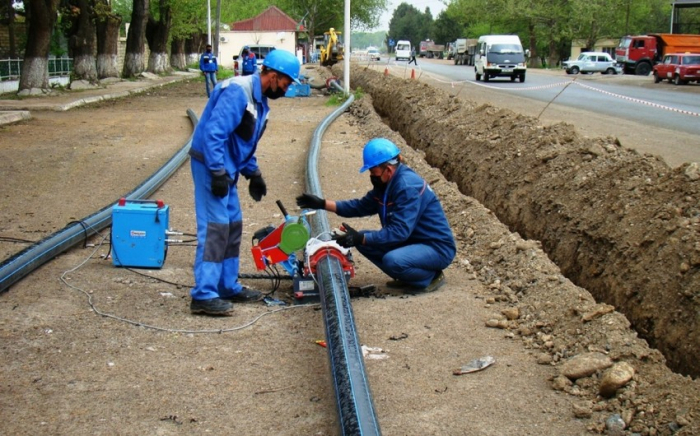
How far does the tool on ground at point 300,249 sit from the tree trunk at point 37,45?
→ 886 inches

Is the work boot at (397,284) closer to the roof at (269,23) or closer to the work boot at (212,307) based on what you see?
the work boot at (212,307)

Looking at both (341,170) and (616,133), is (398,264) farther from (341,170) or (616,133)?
(616,133)

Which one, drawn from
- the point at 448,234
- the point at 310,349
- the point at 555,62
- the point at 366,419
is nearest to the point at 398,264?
the point at 448,234

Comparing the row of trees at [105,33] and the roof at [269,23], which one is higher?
the roof at [269,23]

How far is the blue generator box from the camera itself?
684 centimetres

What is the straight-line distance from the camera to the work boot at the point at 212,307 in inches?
235

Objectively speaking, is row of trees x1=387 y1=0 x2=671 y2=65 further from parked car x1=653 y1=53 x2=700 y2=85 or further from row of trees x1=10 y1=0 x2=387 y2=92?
parked car x1=653 y1=53 x2=700 y2=85

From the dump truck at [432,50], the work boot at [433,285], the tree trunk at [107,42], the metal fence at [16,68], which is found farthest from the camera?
the dump truck at [432,50]

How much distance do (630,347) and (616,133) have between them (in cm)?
1198

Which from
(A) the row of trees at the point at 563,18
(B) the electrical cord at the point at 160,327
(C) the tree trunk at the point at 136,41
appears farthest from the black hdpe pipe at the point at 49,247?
(A) the row of trees at the point at 563,18

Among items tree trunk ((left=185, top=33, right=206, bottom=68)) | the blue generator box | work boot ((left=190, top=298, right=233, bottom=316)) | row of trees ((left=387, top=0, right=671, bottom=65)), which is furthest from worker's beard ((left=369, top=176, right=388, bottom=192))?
row of trees ((left=387, top=0, right=671, bottom=65))

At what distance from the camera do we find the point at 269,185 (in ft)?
37.4

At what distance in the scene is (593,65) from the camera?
181ft

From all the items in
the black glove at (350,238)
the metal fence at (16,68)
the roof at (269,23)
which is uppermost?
the roof at (269,23)
